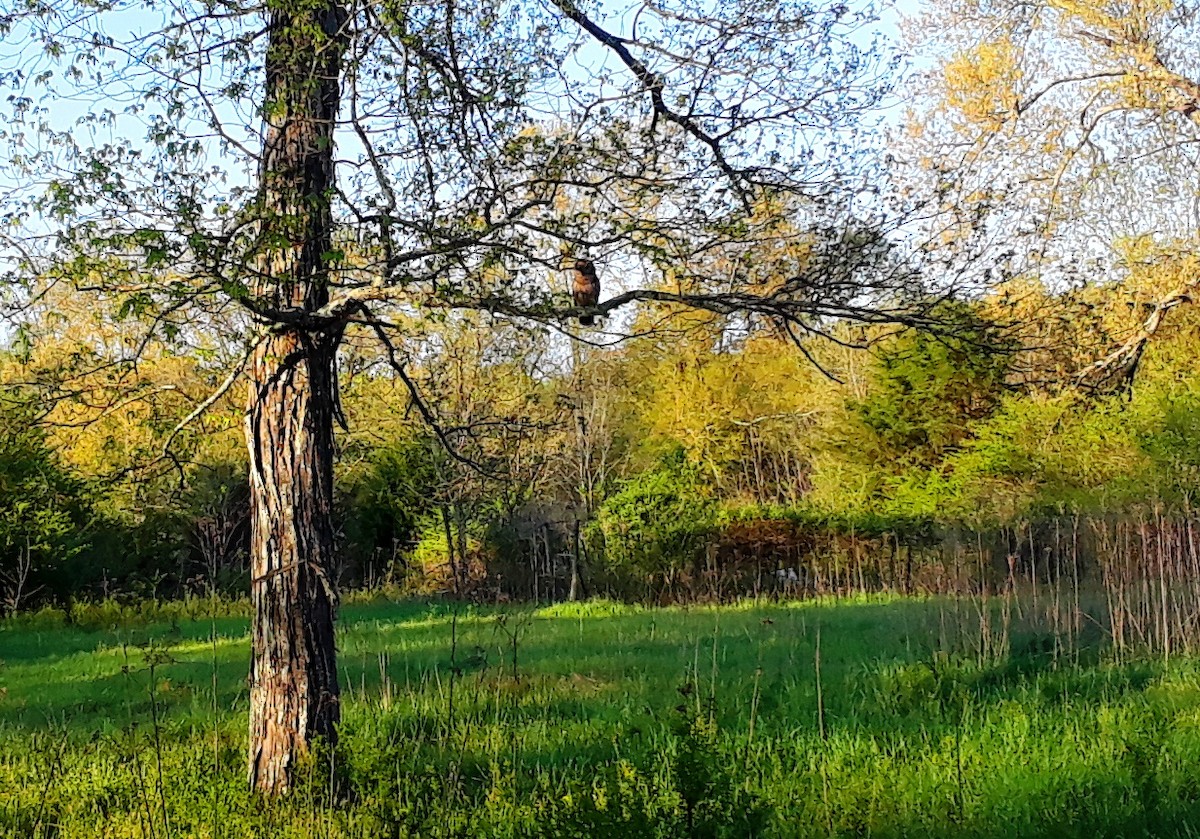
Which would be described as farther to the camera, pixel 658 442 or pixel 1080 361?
pixel 658 442

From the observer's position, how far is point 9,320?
394 cm

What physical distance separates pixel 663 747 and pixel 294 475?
7.51 ft

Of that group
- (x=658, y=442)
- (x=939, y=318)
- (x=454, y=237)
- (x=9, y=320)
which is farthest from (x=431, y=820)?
(x=658, y=442)

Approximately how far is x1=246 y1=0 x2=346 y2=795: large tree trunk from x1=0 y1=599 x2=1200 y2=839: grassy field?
0.25 metres

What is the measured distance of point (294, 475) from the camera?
447cm

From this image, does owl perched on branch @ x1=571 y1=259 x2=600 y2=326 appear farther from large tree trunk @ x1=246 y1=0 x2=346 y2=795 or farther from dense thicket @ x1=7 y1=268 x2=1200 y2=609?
dense thicket @ x1=7 y1=268 x2=1200 y2=609

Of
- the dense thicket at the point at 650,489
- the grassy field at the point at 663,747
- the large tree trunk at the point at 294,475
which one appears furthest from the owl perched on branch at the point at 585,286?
the dense thicket at the point at 650,489

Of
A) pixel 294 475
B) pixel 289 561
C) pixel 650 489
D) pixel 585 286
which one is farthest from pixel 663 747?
pixel 650 489

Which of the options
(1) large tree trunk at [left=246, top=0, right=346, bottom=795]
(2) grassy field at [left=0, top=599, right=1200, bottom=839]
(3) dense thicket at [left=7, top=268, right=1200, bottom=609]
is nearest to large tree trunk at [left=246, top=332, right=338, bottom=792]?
(1) large tree trunk at [left=246, top=0, right=346, bottom=795]

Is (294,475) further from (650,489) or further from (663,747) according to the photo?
(650,489)

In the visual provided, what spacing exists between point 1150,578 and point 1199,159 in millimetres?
11099

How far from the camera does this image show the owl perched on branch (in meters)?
4.19

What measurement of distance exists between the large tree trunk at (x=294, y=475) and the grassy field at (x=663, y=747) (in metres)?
0.25

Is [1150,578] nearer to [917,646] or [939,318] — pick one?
[917,646]
